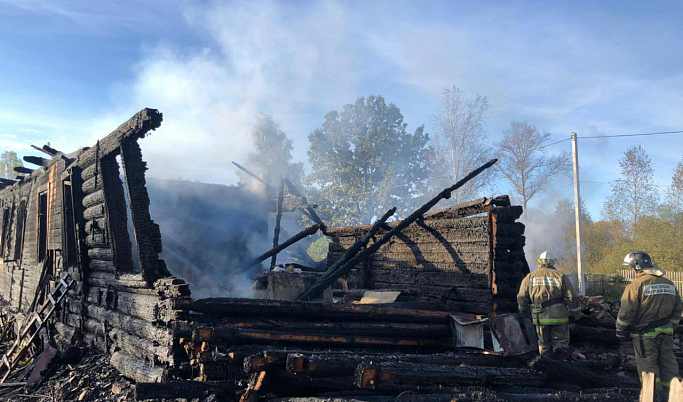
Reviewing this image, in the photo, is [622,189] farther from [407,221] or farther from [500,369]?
[500,369]

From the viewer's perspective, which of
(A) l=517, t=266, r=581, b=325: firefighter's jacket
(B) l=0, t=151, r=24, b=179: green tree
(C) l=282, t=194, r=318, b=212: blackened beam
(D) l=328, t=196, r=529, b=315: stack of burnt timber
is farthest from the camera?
(B) l=0, t=151, r=24, b=179: green tree

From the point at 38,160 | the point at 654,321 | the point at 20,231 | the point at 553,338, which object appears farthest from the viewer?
the point at 20,231

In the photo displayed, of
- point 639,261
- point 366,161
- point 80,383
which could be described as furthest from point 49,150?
point 366,161

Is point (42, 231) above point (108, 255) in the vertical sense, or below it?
above

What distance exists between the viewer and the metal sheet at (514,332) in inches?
247

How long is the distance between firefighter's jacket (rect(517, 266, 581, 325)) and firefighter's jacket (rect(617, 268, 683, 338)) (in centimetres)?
65

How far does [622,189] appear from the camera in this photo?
Result: 32906 millimetres

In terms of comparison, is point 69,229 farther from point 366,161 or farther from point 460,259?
point 366,161

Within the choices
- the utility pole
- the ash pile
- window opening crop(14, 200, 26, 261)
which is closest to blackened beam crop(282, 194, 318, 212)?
window opening crop(14, 200, 26, 261)

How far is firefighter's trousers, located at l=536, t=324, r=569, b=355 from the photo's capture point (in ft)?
21.5

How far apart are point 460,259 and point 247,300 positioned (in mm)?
3721

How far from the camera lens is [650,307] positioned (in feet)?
19.5

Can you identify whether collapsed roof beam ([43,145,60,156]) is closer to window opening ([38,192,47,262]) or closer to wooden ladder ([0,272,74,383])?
window opening ([38,192,47,262])

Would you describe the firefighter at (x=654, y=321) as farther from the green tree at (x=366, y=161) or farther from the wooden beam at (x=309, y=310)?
the green tree at (x=366, y=161)
